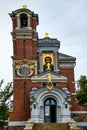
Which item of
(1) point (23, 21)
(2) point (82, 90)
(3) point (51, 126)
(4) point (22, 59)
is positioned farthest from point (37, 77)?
(2) point (82, 90)


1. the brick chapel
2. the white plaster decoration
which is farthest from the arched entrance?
the white plaster decoration

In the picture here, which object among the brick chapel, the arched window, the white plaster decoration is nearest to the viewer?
the white plaster decoration

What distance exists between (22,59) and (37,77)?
250 cm

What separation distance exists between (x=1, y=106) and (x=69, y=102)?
14.5 m

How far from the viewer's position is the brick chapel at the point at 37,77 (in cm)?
3644

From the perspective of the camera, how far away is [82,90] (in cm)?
5072

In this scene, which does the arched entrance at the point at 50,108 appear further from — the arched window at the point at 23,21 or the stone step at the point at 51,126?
the arched window at the point at 23,21

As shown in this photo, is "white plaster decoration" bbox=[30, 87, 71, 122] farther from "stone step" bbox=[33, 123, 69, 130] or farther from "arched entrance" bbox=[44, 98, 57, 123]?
"stone step" bbox=[33, 123, 69, 130]

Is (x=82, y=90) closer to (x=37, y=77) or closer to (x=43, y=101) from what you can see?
(x=37, y=77)

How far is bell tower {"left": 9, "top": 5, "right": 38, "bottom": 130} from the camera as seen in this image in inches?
1465

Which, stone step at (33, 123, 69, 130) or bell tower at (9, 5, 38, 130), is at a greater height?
bell tower at (9, 5, 38, 130)

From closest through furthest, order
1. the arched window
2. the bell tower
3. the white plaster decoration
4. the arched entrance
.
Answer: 1. the white plaster decoration
2. the arched entrance
3. the bell tower
4. the arched window

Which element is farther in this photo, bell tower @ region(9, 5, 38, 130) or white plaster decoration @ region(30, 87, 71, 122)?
bell tower @ region(9, 5, 38, 130)

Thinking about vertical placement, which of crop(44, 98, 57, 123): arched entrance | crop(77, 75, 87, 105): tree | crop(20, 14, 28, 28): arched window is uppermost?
crop(20, 14, 28, 28): arched window
